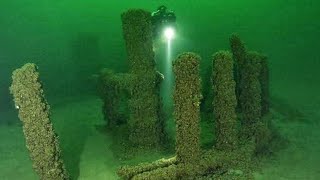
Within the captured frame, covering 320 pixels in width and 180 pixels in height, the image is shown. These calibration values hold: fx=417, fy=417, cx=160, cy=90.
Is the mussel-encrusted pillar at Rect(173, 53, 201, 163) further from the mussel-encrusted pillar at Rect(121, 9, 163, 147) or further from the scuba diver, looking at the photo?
the scuba diver

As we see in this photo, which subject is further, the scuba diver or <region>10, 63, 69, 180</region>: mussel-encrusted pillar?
the scuba diver

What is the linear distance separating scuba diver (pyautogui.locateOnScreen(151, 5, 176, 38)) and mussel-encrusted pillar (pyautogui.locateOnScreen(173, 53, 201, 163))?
2.94 m

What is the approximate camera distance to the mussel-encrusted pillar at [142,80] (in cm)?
928

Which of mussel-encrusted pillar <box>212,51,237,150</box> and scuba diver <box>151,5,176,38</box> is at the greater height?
scuba diver <box>151,5,176,38</box>

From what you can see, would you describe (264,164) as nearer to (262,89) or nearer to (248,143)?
(248,143)

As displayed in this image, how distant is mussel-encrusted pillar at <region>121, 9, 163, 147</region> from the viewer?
9281mm

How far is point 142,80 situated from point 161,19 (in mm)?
1850

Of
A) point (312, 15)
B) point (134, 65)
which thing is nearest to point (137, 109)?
point (134, 65)

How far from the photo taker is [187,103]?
7.69 m

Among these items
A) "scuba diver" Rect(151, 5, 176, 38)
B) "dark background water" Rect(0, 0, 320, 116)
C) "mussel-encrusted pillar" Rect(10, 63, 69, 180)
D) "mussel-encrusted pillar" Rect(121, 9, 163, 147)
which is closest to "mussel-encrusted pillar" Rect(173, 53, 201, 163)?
"mussel-encrusted pillar" Rect(121, 9, 163, 147)

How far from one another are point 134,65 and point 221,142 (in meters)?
2.63

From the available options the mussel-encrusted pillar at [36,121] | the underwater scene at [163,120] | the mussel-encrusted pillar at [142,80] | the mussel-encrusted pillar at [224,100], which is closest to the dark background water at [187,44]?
the underwater scene at [163,120]

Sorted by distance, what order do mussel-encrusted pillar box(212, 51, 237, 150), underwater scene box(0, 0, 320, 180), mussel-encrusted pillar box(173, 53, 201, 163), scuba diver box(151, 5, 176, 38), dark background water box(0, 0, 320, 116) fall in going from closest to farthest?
mussel-encrusted pillar box(173, 53, 201, 163) < underwater scene box(0, 0, 320, 180) < mussel-encrusted pillar box(212, 51, 237, 150) < scuba diver box(151, 5, 176, 38) < dark background water box(0, 0, 320, 116)

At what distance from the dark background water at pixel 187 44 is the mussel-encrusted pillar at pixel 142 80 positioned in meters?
5.89
